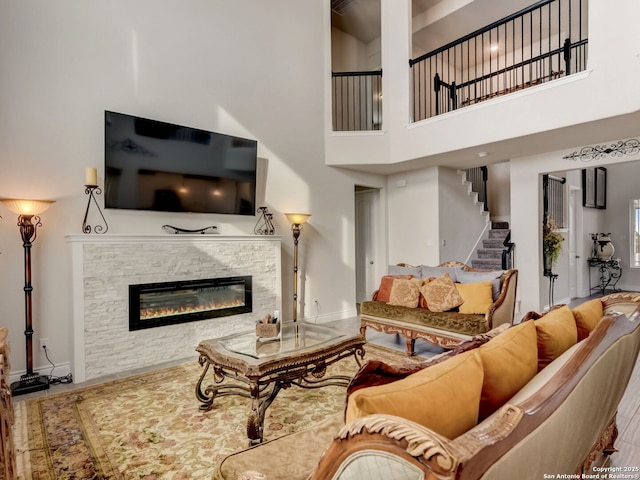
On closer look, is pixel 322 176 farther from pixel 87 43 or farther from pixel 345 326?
pixel 87 43

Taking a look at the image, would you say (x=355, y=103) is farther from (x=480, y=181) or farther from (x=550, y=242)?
(x=550, y=242)

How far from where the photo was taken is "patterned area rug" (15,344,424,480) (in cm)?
199

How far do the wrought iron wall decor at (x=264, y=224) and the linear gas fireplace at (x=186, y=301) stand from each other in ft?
2.42

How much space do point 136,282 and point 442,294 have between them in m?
3.35

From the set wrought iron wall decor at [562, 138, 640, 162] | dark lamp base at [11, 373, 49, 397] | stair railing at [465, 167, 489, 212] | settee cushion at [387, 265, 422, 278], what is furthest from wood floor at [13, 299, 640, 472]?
stair railing at [465, 167, 489, 212]

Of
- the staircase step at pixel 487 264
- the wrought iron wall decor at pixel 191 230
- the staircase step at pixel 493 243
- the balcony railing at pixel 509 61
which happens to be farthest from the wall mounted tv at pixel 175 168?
the staircase step at pixel 493 243

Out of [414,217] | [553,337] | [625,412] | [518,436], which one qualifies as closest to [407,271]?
[414,217]

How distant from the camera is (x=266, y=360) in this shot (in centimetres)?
228

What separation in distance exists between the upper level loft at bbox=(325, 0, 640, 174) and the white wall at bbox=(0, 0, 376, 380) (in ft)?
2.61

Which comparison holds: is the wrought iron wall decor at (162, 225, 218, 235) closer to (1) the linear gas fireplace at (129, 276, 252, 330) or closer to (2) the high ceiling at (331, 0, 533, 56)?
(1) the linear gas fireplace at (129, 276, 252, 330)

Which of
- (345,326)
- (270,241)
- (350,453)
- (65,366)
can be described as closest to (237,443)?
(350,453)

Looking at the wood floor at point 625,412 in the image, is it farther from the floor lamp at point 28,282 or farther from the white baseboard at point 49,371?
the white baseboard at point 49,371

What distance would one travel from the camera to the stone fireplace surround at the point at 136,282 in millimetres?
3400

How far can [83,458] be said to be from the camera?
2068 millimetres
